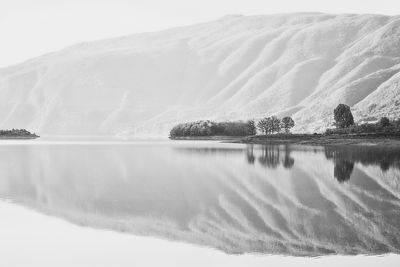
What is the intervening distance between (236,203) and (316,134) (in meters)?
88.9

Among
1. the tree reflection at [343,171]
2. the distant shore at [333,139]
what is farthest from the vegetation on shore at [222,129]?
the tree reflection at [343,171]

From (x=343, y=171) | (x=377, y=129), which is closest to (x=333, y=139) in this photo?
(x=377, y=129)

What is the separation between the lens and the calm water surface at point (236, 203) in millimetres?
19453

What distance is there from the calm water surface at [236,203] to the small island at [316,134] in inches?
2080

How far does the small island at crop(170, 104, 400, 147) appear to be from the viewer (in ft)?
318

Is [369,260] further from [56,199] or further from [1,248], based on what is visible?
[56,199]

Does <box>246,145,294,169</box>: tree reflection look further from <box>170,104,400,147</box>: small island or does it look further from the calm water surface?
<box>170,104,400,147</box>: small island

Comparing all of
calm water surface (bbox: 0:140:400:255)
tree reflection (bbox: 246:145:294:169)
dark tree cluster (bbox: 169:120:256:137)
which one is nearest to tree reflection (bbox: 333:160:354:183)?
calm water surface (bbox: 0:140:400:255)

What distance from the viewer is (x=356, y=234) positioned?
19.9 m

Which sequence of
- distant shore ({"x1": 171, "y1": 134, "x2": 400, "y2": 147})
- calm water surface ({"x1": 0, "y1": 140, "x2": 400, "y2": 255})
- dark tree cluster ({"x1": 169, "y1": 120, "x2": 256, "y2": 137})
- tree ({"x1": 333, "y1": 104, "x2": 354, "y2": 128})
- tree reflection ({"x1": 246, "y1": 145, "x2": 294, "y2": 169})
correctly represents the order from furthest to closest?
dark tree cluster ({"x1": 169, "y1": 120, "x2": 256, "y2": 137}) < tree ({"x1": 333, "y1": 104, "x2": 354, "y2": 128}) < distant shore ({"x1": 171, "y1": 134, "x2": 400, "y2": 147}) < tree reflection ({"x1": 246, "y1": 145, "x2": 294, "y2": 169}) < calm water surface ({"x1": 0, "y1": 140, "x2": 400, "y2": 255})

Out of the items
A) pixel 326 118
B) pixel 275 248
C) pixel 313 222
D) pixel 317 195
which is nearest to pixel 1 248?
pixel 275 248

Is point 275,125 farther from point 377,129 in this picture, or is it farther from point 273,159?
point 273,159

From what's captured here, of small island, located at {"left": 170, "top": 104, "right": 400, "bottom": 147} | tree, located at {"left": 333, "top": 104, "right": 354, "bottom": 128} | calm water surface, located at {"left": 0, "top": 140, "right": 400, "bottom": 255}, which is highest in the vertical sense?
tree, located at {"left": 333, "top": 104, "right": 354, "bottom": 128}

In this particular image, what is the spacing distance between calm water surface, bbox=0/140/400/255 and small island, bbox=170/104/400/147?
52835mm
